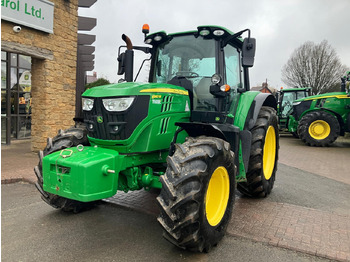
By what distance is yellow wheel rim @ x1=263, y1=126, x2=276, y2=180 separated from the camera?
4984 millimetres

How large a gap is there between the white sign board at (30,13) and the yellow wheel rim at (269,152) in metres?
5.94

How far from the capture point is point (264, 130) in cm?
434

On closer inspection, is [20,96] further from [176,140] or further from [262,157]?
[262,157]

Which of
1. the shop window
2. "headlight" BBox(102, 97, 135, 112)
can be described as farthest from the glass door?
"headlight" BBox(102, 97, 135, 112)

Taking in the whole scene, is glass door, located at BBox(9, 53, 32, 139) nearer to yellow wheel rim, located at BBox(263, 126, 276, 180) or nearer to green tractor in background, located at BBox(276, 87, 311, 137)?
yellow wheel rim, located at BBox(263, 126, 276, 180)

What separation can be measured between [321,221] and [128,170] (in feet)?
8.42

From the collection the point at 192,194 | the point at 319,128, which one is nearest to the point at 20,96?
the point at 192,194

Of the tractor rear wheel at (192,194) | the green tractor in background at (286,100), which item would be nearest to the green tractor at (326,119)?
the green tractor in background at (286,100)

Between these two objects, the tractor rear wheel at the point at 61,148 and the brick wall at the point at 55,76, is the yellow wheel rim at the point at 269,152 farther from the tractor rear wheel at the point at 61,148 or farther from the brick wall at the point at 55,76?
the brick wall at the point at 55,76

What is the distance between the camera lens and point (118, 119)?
311cm

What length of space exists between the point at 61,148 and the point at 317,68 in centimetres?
3007

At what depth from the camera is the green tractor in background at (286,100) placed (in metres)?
16.4

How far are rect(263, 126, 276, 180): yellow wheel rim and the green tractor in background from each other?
11.8 metres

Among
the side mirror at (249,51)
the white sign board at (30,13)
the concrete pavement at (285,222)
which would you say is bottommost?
the concrete pavement at (285,222)
